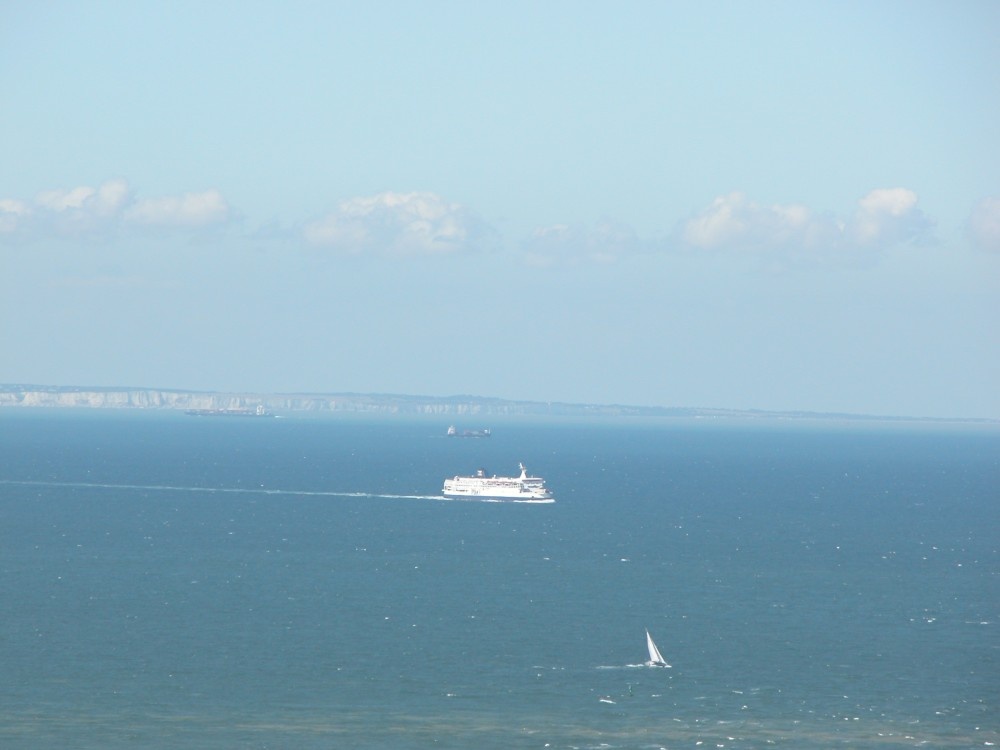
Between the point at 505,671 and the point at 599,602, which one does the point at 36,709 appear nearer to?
the point at 505,671

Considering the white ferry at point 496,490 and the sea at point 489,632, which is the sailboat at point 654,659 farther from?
the white ferry at point 496,490

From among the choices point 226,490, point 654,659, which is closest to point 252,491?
point 226,490

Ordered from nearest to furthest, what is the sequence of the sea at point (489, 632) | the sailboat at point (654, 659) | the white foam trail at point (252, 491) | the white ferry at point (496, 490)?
1. the sea at point (489, 632)
2. the sailboat at point (654, 659)
3. the white foam trail at point (252, 491)
4. the white ferry at point (496, 490)

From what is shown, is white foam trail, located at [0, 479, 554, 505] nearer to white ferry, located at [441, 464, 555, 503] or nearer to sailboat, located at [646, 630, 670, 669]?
white ferry, located at [441, 464, 555, 503]

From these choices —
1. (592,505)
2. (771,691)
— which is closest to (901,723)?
(771,691)

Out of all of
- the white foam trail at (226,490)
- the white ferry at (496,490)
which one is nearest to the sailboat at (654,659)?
the white ferry at (496,490)

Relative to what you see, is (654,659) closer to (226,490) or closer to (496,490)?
(496,490)

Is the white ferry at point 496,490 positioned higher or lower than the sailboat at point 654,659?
higher

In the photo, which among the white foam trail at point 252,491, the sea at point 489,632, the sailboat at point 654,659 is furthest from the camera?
the white foam trail at point 252,491
